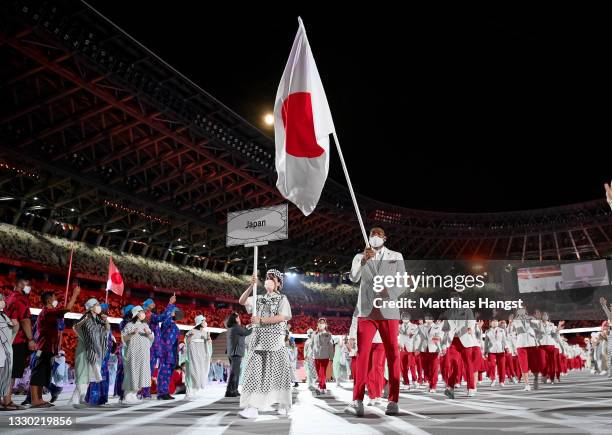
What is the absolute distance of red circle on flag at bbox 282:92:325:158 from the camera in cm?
639

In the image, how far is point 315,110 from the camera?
20.9 feet

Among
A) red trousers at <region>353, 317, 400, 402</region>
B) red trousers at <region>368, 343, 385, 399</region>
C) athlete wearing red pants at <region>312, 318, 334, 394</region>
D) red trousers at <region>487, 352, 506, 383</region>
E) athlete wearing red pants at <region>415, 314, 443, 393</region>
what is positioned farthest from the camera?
red trousers at <region>487, 352, 506, 383</region>

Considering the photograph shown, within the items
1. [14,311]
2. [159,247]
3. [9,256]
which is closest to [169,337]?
[14,311]

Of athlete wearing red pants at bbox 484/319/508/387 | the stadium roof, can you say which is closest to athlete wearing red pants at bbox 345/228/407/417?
athlete wearing red pants at bbox 484/319/508/387

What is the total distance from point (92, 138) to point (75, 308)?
26.5 ft

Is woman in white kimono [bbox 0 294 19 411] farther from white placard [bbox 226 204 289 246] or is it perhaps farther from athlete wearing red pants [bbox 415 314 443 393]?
athlete wearing red pants [bbox 415 314 443 393]

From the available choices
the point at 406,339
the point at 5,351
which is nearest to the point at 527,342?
the point at 406,339

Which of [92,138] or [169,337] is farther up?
[92,138]

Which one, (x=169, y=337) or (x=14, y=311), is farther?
(x=169, y=337)

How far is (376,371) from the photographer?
673cm

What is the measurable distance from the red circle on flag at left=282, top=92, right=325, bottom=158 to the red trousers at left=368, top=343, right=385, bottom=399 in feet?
8.82

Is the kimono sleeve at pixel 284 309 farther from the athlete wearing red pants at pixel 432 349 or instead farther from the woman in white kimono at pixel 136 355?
the athlete wearing red pants at pixel 432 349

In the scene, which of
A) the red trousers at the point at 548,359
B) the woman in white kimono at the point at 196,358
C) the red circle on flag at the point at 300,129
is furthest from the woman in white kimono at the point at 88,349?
the red trousers at the point at 548,359

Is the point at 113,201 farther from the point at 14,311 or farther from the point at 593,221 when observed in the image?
the point at 593,221
